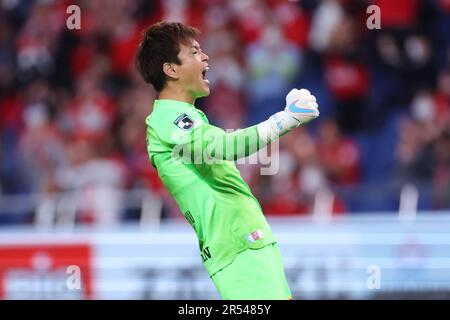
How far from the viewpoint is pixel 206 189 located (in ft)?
19.5

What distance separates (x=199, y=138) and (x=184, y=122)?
19 cm

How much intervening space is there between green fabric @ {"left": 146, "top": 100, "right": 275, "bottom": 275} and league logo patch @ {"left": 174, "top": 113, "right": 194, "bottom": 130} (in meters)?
0.01

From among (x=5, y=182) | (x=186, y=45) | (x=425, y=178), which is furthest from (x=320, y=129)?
(x=186, y=45)

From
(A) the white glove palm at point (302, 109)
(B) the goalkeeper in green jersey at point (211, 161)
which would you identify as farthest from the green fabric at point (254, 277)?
(A) the white glove palm at point (302, 109)

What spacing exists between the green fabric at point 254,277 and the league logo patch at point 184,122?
730 millimetres

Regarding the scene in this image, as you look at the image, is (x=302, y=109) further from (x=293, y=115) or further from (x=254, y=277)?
(x=254, y=277)

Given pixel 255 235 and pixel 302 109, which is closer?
pixel 302 109

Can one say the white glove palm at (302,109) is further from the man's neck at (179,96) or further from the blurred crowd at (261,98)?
the blurred crowd at (261,98)

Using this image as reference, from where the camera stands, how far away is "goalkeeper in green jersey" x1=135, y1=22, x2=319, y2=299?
570 cm

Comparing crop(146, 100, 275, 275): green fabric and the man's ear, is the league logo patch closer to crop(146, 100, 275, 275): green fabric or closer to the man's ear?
crop(146, 100, 275, 275): green fabric

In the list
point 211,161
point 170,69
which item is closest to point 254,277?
point 211,161

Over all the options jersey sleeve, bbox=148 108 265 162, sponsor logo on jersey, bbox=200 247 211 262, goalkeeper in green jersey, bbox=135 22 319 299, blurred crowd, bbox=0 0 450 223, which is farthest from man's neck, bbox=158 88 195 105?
blurred crowd, bbox=0 0 450 223
